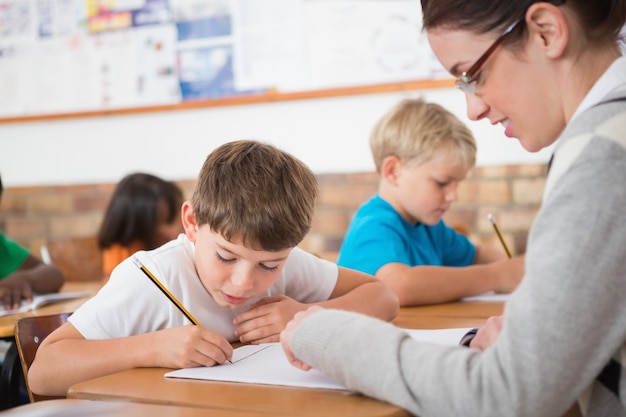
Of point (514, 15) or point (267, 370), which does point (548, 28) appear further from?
point (267, 370)

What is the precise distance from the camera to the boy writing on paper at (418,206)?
6.47 feet

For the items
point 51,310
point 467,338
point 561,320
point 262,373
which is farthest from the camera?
point 51,310

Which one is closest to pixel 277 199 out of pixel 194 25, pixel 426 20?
pixel 426 20

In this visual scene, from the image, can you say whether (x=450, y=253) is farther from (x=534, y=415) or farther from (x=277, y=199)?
(x=534, y=415)

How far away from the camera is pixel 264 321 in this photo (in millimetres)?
1378

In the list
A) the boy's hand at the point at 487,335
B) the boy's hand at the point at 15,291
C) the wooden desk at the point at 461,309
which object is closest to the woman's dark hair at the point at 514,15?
the boy's hand at the point at 487,335

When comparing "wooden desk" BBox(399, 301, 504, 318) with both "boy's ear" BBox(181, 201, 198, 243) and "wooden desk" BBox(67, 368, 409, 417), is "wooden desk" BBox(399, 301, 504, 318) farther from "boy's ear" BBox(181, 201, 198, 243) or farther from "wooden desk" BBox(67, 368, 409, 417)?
"wooden desk" BBox(67, 368, 409, 417)

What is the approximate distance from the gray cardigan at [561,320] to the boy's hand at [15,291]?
157 cm

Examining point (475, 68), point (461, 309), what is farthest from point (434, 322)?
point (475, 68)

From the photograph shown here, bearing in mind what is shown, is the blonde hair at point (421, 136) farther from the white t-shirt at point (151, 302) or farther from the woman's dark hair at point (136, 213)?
the woman's dark hair at point (136, 213)

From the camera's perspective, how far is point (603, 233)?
83 centimetres

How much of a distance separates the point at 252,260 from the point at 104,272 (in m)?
1.99

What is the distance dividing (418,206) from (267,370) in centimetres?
112

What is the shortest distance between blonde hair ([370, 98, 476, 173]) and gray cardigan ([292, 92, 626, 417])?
1.27 meters
